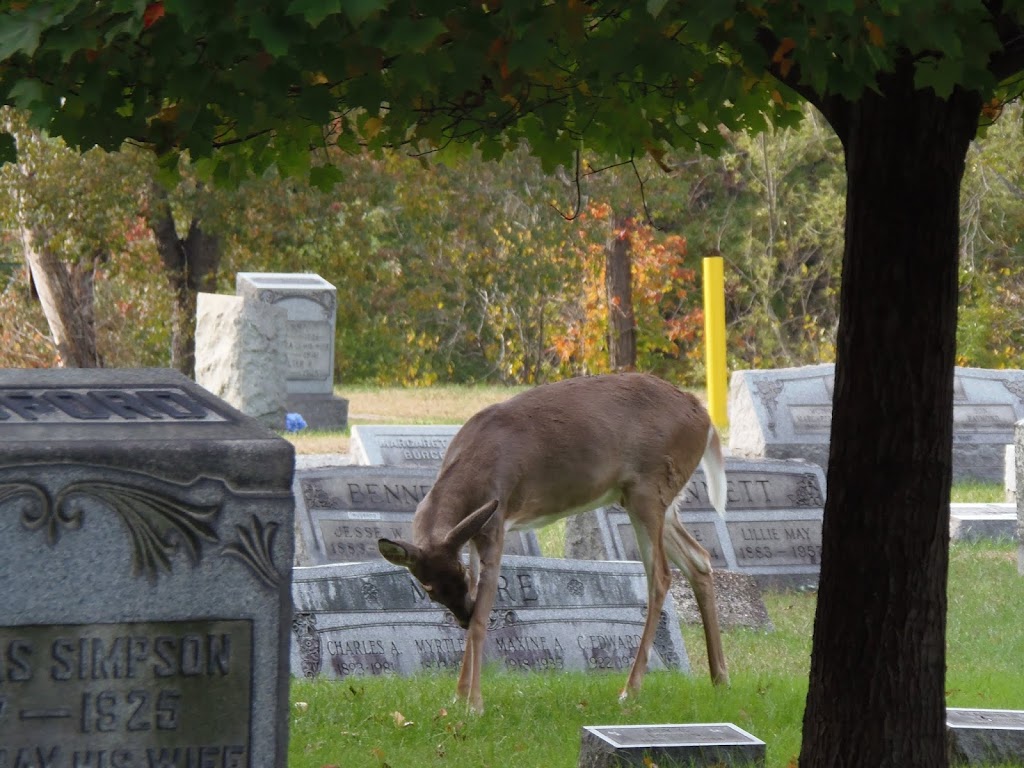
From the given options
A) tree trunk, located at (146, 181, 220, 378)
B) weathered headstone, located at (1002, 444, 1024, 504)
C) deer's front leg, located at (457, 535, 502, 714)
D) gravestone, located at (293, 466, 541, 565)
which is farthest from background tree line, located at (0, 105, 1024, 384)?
deer's front leg, located at (457, 535, 502, 714)

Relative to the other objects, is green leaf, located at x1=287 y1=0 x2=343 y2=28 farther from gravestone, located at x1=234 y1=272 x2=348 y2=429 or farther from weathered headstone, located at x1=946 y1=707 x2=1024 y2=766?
gravestone, located at x1=234 y1=272 x2=348 y2=429

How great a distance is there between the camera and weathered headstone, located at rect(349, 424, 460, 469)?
13.8 metres

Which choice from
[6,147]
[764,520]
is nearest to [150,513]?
[6,147]

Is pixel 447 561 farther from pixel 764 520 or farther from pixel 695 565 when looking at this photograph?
pixel 764 520

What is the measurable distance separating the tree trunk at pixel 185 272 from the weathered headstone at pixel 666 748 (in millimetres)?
21270

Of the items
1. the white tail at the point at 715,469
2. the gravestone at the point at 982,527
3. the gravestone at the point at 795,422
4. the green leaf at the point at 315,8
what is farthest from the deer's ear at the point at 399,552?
the gravestone at the point at 795,422

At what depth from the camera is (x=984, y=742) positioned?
610cm

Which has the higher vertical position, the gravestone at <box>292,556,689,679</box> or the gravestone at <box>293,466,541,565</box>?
the gravestone at <box>293,466,541,565</box>

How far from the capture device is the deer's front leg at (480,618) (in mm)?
7266

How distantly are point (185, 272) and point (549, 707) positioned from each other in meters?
20.5

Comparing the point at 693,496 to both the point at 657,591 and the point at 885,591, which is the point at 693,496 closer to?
the point at 657,591

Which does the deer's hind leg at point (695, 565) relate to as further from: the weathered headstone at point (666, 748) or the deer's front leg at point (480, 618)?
the weathered headstone at point (666, 748)

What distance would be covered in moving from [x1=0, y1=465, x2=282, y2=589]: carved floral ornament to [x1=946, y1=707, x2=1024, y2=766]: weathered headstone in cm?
302

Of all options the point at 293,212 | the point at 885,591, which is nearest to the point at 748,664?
the point at 885,591
